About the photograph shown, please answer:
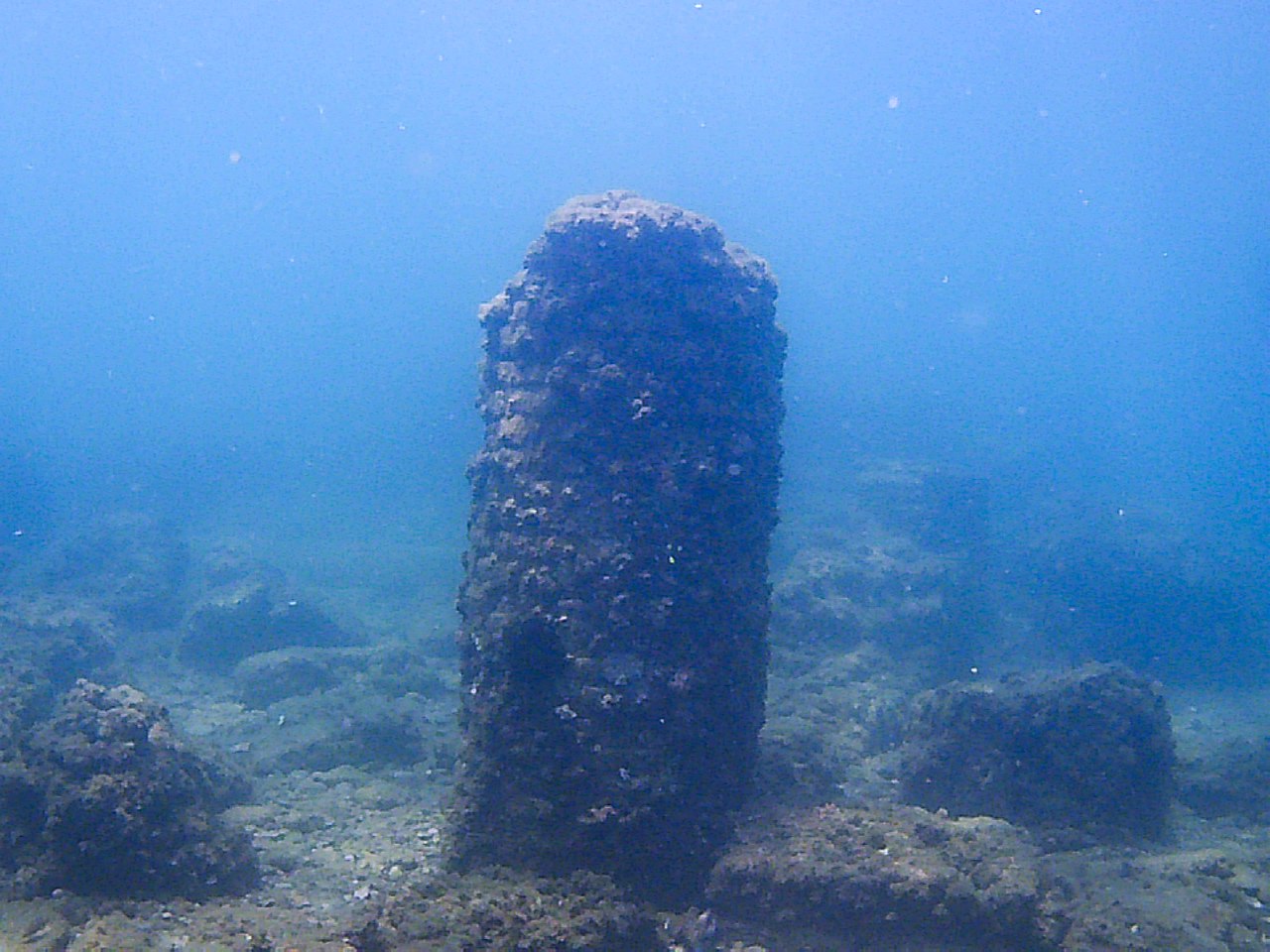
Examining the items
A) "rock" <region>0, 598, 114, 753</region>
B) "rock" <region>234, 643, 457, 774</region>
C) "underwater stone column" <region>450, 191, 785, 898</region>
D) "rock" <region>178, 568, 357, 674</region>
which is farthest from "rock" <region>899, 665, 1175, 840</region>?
"rock" <region>178, 568, 357, 674</region>

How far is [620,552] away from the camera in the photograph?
7695 millimetres

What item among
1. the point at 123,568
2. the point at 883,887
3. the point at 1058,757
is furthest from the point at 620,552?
the point at 123,568

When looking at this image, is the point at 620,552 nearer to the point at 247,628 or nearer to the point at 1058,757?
the point at 1058,757

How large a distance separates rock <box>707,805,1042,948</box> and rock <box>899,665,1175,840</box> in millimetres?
2683

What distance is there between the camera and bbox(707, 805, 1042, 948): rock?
21.1 feet

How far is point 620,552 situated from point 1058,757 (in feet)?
20.6

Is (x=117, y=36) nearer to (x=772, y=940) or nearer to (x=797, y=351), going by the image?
(x=797, y=351)

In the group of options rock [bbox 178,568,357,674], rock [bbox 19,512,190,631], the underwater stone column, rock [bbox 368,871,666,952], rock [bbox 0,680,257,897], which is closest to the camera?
rock [bbox 368,871,666,952]

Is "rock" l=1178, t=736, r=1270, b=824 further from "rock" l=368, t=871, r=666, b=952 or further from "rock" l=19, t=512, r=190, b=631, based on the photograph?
"rock" l=19, t=512, r=190, b=631

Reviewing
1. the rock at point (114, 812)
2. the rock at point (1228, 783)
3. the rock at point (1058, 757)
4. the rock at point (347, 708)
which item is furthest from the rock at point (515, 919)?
the rock at point (1228, 783)

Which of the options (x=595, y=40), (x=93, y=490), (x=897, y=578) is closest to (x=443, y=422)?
(x=93, y=490)

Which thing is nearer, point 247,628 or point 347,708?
point 347,708

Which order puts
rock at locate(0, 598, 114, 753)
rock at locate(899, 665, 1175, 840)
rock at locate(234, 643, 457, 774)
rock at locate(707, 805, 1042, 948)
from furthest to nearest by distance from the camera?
rock at locate(234, 643, 457, 774), rock at locate(0, 598, 114, 753), rock at locate(899, 665, 1175, 840), rock at locate(707, 805, 1042, 948)

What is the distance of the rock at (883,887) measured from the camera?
6.43 m
